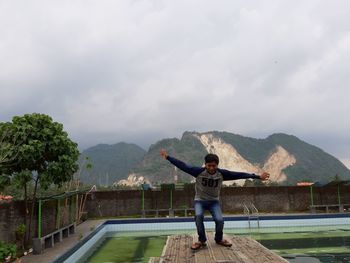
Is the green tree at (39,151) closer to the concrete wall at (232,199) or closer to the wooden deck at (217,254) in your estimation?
the wooden deck at (217,254)

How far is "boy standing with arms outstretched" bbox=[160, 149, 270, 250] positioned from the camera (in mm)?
6804

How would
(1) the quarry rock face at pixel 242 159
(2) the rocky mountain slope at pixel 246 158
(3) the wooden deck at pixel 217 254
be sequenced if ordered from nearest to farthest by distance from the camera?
(3) the wooden deck at pixel 217 254, (2) the rocky mountain slope at pixel 246 158, (1) the quarry rock face at pixel 242 159

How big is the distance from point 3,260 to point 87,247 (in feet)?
14.4

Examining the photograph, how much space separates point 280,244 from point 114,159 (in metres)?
124

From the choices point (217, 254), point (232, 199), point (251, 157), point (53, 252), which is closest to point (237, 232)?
point (232, 199)

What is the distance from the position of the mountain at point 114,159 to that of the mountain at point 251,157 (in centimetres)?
3040

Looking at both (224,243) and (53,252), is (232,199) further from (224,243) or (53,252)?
(224,243)

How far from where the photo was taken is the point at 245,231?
16969 mm

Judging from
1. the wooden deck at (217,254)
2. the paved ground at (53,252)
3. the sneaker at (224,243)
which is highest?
the sneaker at (224,243)

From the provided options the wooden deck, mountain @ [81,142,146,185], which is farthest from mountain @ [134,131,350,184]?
the wooden deck

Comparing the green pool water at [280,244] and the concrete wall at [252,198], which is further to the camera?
the concrete wall at [252,198]

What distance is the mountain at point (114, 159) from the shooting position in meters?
118

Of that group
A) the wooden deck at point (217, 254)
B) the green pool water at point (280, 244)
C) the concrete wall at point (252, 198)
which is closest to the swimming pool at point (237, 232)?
the green pool water at point (280, 244)

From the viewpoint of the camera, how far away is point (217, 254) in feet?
20.2
